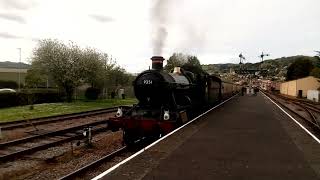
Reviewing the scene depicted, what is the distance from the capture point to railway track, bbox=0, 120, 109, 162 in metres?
14.1

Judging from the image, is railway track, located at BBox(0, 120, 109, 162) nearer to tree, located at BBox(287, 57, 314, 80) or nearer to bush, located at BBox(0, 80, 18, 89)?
bush, located at BBox(0, 80, 18, 89)

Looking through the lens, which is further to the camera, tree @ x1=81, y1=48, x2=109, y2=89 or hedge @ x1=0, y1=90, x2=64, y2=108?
tree @ x1=81, y1=48, x2=109, y2=89

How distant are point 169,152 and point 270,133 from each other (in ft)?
20.9

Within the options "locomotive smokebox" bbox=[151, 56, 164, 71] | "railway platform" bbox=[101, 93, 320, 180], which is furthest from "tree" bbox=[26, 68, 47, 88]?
"railway platform" bbox=[101, 93, 320, 180]

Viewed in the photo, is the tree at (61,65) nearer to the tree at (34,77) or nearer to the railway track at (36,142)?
the tree at (34,77)

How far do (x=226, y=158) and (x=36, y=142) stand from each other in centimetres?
872

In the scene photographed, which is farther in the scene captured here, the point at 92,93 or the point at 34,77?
the point at 92,93

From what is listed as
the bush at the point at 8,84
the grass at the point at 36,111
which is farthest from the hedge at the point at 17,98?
the bush at the point at 8,84

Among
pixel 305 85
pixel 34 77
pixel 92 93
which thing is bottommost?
pixel 92 93

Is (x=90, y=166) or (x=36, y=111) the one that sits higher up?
(x=36, y=111)

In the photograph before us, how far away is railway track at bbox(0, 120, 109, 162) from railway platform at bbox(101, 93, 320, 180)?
4.51m

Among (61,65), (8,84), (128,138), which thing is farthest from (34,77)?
(128,138)

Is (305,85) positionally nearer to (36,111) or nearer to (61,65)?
(61,65)

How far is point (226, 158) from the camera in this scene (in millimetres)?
10883
